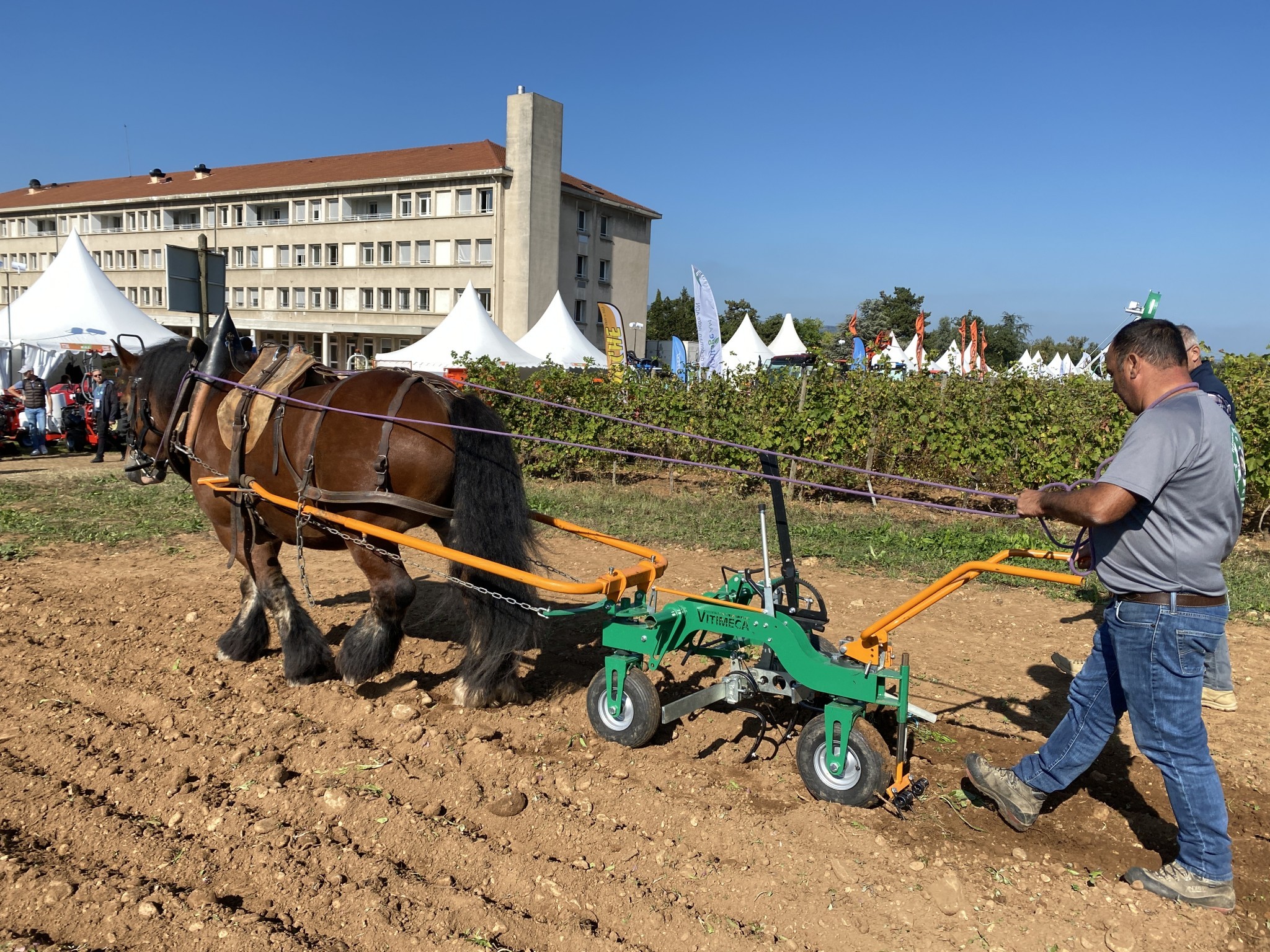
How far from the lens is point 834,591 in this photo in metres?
6.81

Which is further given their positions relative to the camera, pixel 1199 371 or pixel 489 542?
pixel 1199 371

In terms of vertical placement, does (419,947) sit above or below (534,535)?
below

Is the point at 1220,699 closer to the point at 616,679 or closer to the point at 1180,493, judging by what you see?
the point at 1180,493

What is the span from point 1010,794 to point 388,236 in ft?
149

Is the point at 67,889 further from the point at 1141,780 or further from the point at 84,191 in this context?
the point at 84,191

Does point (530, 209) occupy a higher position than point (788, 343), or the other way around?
point (530, 209)

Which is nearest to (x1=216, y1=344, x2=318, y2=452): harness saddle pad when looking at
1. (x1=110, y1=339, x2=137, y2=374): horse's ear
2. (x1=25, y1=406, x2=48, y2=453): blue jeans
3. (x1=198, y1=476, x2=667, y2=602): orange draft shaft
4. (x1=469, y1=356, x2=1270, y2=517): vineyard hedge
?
(x1=198, y1=476, x2=667, y2=602): orange draft shaft

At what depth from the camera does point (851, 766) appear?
11.2 ft

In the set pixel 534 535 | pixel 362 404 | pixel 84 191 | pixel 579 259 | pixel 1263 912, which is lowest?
pixel 1263 912

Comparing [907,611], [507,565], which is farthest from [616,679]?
[907,611]

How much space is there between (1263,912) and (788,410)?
8.54 metres

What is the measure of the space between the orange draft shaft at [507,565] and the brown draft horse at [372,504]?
104 millimetres

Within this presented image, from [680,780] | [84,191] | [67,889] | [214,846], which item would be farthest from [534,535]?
[84,191]

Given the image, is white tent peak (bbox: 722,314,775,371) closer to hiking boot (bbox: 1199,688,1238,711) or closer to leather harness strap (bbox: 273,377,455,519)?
hiking boot (bbox: 1199,688,1238,711)
